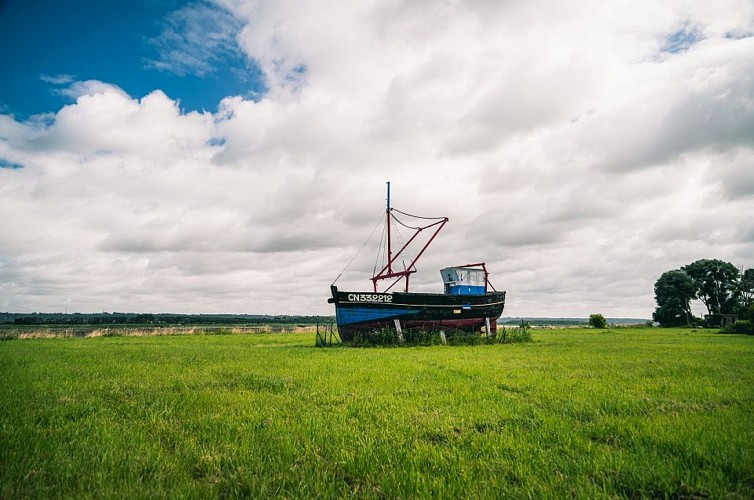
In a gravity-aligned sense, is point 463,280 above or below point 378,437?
above

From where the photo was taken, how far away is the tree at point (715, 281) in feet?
250

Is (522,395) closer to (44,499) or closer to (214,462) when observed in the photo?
(214,462)

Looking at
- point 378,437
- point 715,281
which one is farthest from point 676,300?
point 378,437

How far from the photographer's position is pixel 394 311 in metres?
27.0

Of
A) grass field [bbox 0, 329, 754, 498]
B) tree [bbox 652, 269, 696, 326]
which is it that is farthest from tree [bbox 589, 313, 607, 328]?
grass field [bbox 0, 329, 754, 498]

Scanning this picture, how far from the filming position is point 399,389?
9.03m

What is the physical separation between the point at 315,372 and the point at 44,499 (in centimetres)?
843

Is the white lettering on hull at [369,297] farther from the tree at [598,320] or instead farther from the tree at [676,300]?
the tree at [676,300]

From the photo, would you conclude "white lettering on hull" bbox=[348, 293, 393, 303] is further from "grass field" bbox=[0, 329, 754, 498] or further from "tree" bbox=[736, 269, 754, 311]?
"tree" bbox=[736, 269, 754, 311]

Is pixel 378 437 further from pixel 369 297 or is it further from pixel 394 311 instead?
pixel 394 311

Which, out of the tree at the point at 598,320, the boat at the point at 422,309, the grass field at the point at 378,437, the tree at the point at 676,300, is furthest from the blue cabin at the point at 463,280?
the tree at the point at 676,300

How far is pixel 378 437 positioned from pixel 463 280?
27.6 metres

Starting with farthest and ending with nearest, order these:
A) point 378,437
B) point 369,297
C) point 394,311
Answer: point 394,311, point 369,297, point 378,437

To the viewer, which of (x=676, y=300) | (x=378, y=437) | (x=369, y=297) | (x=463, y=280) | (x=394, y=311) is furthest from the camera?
(x=676, y=300)
